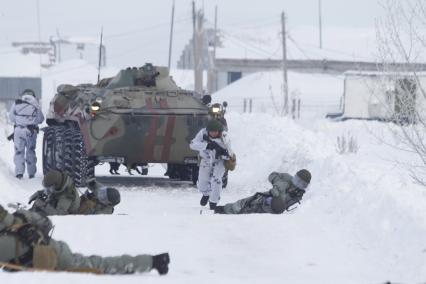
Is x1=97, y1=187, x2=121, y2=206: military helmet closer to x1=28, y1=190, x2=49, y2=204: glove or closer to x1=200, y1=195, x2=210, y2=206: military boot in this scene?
x1=28, y1=190, x2=49, y2=204: glove

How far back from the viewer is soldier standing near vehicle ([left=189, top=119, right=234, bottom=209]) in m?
13.2

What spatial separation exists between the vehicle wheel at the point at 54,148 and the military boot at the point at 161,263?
873 cm

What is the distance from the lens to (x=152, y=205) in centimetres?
1387

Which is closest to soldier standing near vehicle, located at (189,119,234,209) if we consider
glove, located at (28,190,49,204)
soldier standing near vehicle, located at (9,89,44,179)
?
glove, located at (28,190,49,204)

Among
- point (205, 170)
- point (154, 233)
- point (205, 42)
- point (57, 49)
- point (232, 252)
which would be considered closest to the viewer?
point (232, 252)

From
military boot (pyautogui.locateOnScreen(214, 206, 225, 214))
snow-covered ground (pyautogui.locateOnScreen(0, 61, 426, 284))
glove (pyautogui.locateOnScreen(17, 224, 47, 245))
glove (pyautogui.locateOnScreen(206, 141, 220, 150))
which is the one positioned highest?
glove (pyautogui.locateOnScreen(17, 224, 47, 245))

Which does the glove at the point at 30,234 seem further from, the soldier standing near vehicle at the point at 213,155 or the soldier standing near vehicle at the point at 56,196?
the soldier standing near vehicle at the point at 213,155

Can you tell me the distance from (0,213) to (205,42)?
73403mm

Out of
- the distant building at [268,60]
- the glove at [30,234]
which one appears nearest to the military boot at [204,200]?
the glove at [30,234]

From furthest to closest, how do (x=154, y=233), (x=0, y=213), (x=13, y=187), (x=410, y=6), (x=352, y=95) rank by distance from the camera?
(x=352, y=95) → (x=13, y=187) → (x=410, y=6) → (x=154, y=233) → (x=0, y=213)

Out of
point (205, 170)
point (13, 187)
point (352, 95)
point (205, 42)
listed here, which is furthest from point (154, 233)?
point (205, 42)

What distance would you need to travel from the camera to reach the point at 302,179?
11539 mm

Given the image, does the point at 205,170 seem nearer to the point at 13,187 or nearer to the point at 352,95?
the point at 13,187

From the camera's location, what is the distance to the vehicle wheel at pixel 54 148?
52.4 ft
